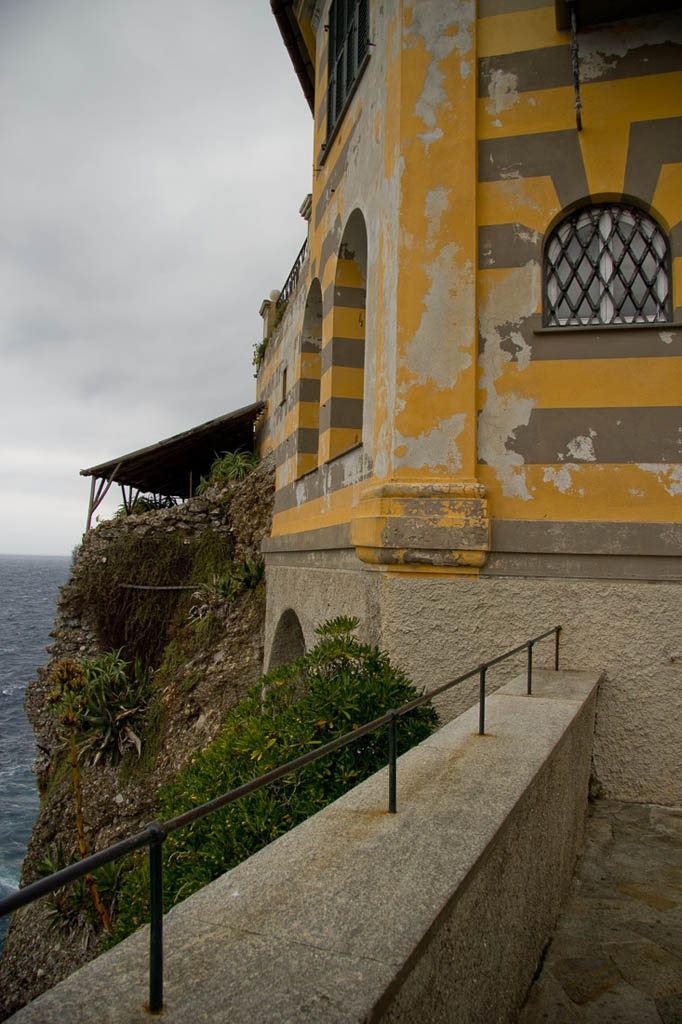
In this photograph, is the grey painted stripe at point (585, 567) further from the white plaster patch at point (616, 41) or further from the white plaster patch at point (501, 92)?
the white plaster patch at point (616, 41)

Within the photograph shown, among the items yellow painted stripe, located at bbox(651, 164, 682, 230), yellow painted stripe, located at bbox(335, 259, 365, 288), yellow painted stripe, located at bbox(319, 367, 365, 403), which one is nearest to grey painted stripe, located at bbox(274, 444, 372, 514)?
yellow painted stripe, located at bbox(319, 367, 365, 403)

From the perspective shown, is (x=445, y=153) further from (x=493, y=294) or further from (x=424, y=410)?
(x=424, y=410)

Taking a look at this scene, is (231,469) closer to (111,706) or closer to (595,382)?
(111,706)

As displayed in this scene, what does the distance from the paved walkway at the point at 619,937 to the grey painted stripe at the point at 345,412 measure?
4933 millimetres

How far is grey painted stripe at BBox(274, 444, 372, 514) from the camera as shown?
688 centimetres

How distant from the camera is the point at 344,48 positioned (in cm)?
851

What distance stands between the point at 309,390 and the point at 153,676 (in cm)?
645

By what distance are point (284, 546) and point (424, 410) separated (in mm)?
5295

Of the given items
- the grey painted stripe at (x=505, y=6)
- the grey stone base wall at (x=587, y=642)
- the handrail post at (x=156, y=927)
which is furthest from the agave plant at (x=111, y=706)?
the handrail post at (x=156, y=927)

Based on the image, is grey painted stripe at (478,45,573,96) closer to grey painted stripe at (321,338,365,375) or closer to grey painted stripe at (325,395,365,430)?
grey painted stripe at (321,338,365,375)

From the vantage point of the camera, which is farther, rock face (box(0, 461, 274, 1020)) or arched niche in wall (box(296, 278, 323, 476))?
arched niche in wall (box(296, 278, 323, 476))

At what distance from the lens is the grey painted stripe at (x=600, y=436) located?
18.0 feet

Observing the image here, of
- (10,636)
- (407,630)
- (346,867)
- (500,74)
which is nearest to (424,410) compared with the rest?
(407,630)

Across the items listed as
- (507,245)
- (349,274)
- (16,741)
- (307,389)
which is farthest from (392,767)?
(16,741)
